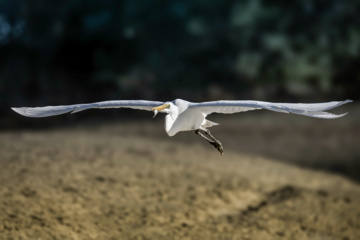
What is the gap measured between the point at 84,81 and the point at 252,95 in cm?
723

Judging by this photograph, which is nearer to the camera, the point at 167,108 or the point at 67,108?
the point at 167,108

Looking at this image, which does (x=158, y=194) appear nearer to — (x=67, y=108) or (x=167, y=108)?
(x=67, y=108)

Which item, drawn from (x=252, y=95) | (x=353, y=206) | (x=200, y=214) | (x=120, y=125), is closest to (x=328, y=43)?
(x=252, y=95)

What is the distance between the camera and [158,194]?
7.62m

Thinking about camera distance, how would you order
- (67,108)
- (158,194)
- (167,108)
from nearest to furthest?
1. (167,108)
2. (67,108)
3. (158,194)

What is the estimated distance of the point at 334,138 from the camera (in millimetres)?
14570

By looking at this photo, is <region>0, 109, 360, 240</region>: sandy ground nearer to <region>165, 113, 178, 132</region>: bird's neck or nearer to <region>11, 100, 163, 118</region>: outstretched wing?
<region>11, 100, 163, 118</region>: outstretched wing

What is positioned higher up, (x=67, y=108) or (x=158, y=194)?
(x=67, y=108)

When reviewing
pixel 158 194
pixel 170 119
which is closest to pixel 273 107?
pixel 170 119

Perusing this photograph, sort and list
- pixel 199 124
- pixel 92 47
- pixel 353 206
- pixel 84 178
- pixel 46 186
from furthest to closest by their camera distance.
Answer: pixel 92 47 < pixel 353 206 < pixel 84 178 < pixel 46 186 < pixel 199 124

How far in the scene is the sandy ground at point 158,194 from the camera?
6.10m

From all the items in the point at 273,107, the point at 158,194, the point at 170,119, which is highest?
the point at 273,107

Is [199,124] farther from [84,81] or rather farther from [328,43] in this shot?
[328,43]

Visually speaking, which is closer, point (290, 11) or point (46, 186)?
point (46, 186)
